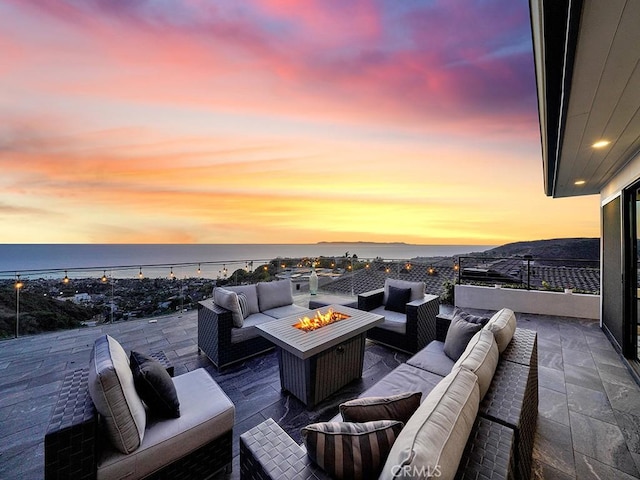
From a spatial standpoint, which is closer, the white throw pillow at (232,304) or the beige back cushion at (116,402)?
the beige back cushion at (116,402)

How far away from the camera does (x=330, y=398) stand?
8.32 feet

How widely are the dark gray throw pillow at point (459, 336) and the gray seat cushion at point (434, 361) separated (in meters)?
0.07

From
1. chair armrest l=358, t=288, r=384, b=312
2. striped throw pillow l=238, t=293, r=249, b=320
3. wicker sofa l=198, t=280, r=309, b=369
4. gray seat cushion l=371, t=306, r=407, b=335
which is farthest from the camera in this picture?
chair armrest l=358, t=288, r=384, b=312

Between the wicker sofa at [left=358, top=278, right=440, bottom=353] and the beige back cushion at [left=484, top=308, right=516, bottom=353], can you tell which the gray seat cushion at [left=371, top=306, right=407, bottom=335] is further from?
the beige back cushion at [left=484, top=308, right=516, bottom=353]

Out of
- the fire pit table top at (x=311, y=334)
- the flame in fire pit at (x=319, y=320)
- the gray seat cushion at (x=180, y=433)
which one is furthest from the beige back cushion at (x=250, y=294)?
the gray seat cushion at (x=180, y=433)

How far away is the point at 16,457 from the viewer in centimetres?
182

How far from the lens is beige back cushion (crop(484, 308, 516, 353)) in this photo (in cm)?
181

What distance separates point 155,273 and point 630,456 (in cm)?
628

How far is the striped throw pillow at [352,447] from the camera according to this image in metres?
0.90

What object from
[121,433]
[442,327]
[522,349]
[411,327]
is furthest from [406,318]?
[121,433]

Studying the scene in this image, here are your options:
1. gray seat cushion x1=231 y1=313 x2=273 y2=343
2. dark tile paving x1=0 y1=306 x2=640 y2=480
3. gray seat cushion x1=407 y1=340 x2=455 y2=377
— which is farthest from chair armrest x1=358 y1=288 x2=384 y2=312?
gray seat cushion x1=231 y1=313 x2=273 y2=343

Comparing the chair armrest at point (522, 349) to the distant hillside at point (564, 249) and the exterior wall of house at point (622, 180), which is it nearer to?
the exterior wall of house at point (622, 180)

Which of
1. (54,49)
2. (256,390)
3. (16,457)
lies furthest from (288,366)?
(54,49)

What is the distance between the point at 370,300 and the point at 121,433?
3111 mm
